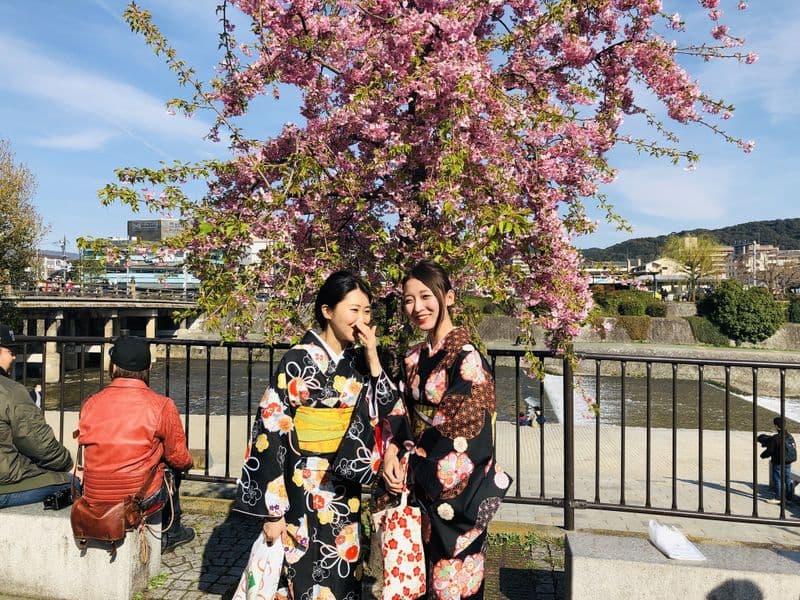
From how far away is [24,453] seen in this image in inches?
141

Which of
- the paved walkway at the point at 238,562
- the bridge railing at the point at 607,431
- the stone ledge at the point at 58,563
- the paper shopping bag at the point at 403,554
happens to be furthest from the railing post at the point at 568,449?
the stone ledge at the point at 58,563

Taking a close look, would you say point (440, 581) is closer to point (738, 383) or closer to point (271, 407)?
point (271, 407)

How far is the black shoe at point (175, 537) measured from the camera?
4.06 meters

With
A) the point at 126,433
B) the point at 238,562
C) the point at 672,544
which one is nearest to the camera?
the point at 672,544

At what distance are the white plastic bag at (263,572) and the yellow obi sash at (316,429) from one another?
0.47 m

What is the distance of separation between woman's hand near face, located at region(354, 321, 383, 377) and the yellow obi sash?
294mm

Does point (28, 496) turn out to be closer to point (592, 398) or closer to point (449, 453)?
point (449, 453)

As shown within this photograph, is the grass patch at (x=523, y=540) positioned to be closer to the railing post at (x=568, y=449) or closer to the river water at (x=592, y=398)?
the railing post at (x=568, y=449)

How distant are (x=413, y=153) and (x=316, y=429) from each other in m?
1.98

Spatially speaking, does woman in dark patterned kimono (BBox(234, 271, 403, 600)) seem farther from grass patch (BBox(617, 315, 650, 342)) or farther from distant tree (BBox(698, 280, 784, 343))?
distant tree (BBox(698, 280, 784, 343))

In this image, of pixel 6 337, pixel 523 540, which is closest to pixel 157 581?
pixel 6 337

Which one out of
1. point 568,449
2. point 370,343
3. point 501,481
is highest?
point 370,343

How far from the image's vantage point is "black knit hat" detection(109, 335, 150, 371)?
3299 mm

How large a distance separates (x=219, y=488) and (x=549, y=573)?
337cm
